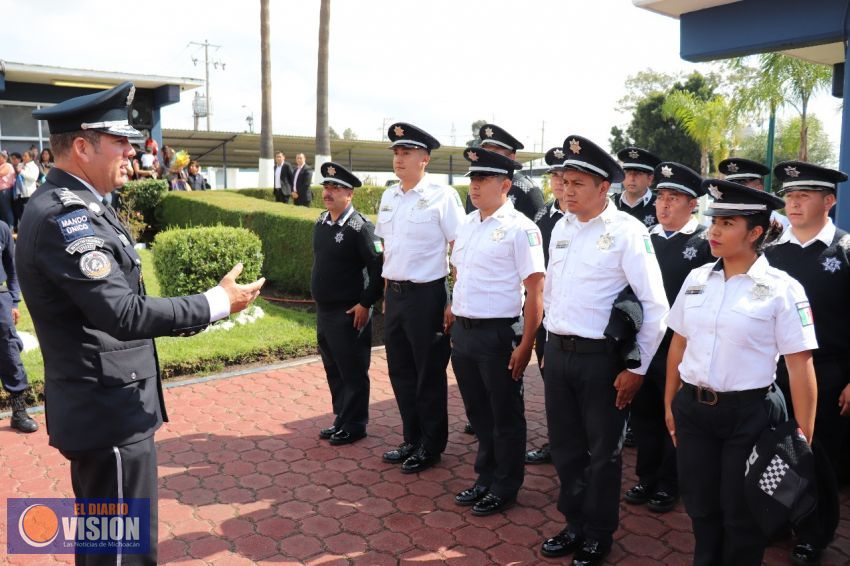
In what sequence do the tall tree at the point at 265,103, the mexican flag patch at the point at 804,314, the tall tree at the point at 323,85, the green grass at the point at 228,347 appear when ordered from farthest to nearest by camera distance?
the tall tree at the point at 265,103, the tall tree at the point at 323,85, the green grass at the point at 228,347, the mexican flag patch at the point at 804,314

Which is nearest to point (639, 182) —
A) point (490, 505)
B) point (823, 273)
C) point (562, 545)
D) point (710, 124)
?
point (823, 273)

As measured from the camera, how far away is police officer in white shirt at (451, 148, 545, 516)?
397 centimetres

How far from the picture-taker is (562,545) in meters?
3.63

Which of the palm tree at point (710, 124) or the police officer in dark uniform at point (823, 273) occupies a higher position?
the palm tree at point (710, 124)

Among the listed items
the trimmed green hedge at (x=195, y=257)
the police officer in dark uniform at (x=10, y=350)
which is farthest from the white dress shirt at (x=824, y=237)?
the trimmed green hedge at (x=195, y=257)

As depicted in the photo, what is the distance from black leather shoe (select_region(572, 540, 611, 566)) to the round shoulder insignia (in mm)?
2602

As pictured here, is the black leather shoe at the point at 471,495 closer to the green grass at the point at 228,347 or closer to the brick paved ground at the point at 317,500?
the brick paved ground at the point at 317,500

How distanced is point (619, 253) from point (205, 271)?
5980 millimetres

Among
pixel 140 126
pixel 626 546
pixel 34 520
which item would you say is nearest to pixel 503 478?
pixel 626 546

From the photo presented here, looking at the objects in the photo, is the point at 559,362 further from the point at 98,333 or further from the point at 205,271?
the point at 205,271

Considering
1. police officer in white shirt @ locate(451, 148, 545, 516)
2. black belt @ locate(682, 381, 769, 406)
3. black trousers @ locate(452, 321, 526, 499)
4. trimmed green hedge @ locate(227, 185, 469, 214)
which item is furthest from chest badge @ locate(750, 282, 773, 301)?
trimmed green hedge @ locate(227, 185, 469, 214)

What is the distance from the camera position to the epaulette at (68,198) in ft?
8.10

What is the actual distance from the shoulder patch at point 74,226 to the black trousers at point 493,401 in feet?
7.49

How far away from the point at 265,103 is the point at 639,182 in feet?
59.4
